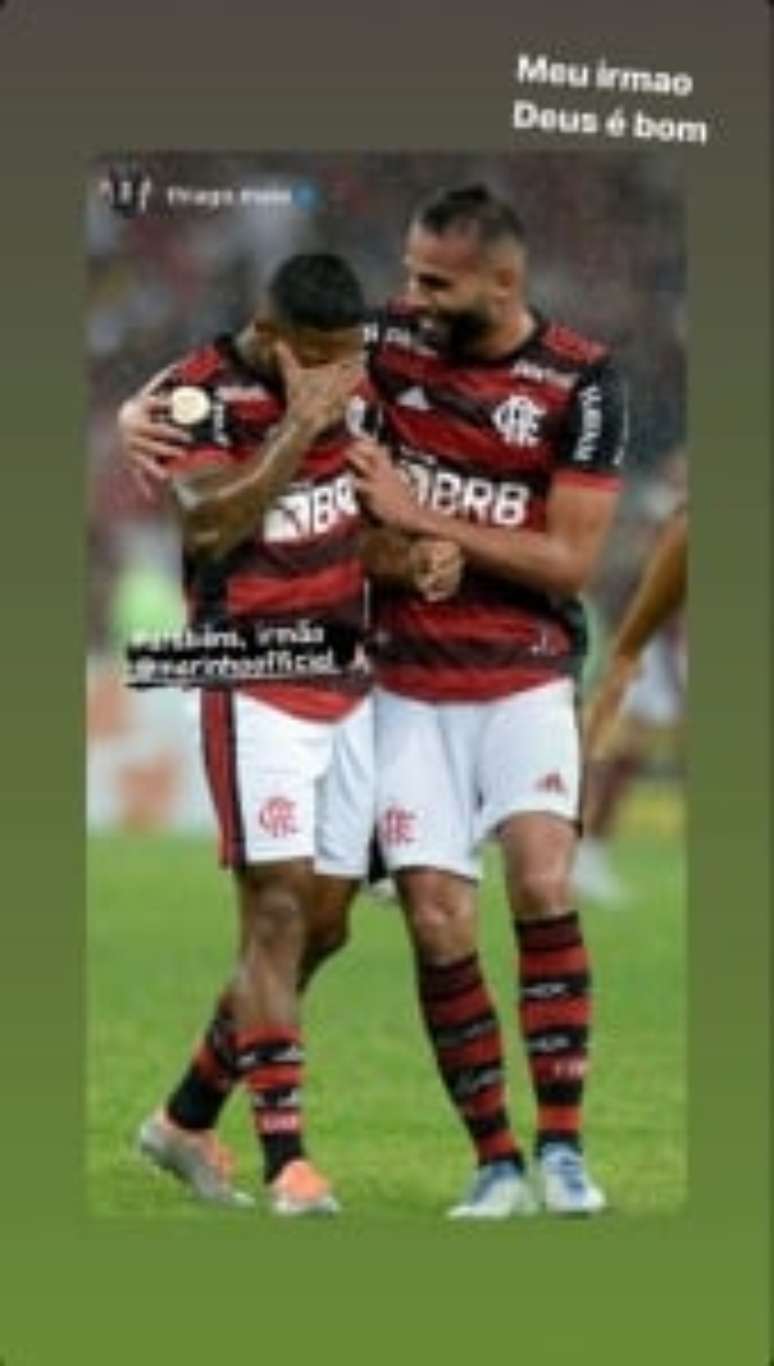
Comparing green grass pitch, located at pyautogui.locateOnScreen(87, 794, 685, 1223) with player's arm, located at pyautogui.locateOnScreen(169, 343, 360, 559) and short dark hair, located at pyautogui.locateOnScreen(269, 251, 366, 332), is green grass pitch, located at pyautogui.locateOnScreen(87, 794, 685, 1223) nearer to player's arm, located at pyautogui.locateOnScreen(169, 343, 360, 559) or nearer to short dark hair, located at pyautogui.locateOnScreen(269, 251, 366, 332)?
player's arm, located at pyautogui.locateOnScreen(169, 343, 360, 559)

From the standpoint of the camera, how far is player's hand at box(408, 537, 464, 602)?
193 ft

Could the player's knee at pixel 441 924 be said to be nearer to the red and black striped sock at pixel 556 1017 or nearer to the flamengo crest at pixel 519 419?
the red and black striped sock at pixel 556 1017

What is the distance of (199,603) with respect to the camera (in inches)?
2322

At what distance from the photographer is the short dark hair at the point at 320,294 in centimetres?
5891

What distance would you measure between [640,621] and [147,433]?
38.7 inches

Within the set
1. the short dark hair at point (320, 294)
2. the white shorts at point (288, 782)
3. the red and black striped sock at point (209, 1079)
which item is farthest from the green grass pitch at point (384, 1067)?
the short dark hair at point (320, 294)

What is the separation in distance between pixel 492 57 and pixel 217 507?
0.98 m

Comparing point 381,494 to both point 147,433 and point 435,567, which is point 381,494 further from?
point 147,433

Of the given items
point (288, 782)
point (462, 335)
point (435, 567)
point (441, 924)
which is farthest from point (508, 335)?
point (441, 924)

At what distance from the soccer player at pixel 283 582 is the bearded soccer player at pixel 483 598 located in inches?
2.6

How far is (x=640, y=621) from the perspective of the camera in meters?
59.1

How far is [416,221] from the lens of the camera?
193 feet

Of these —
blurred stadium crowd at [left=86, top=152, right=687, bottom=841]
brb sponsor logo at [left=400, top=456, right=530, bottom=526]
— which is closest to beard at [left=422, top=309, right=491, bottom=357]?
blurred stadium crowd at [left=86, top=152, right=687, bottom=841]

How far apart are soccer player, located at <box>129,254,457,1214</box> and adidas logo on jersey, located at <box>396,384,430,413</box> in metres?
0.10
